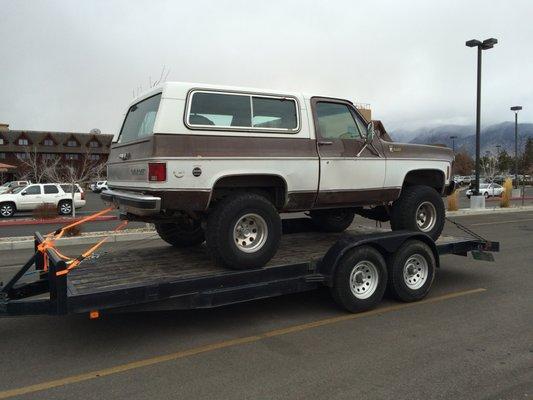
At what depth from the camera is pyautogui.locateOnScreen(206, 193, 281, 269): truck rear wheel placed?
498cm

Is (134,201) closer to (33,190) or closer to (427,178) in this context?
(427,178)

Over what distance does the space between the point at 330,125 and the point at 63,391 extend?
4.02 m

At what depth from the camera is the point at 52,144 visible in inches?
2879

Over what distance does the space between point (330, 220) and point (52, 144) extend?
7386 centimetres

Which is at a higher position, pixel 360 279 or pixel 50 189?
pixel 50 189

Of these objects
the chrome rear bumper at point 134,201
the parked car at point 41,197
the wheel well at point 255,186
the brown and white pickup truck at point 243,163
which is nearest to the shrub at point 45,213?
the parked car at point 41,197

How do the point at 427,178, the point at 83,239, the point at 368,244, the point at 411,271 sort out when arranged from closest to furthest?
the point at 368,244 < the point at 411,271 < the point at 427,178 < the point at 83,239

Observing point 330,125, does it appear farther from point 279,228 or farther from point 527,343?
point 527,343

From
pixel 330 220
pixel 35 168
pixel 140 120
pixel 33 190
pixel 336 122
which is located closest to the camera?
pixel 140 120

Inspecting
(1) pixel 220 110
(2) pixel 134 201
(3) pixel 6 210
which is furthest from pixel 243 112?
(3) pixel 6 210

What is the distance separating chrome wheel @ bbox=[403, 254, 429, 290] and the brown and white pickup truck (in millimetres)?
767

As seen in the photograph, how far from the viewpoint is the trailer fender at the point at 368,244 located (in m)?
5.43

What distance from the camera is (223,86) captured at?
5242 millimetres

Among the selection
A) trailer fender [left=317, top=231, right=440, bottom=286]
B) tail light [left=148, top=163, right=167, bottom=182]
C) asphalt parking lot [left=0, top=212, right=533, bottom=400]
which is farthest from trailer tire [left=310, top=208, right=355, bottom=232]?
tail light [left=148, top=163, right=167, bottom=182]
